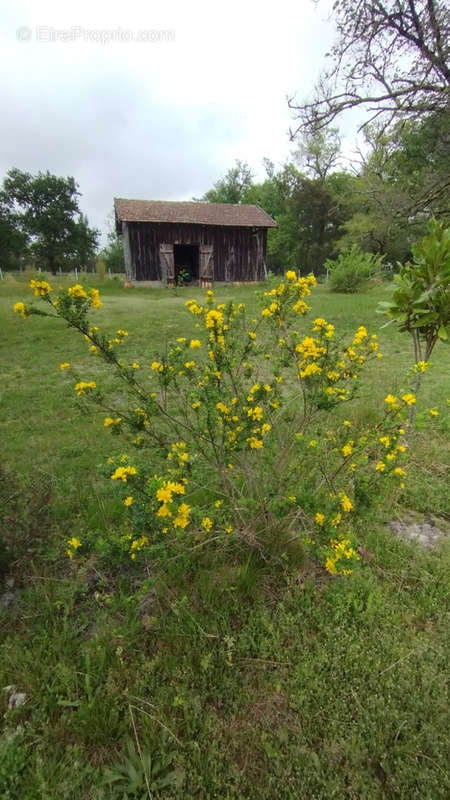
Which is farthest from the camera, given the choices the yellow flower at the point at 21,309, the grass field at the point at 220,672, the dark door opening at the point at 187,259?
the dark door opening at the point at 187,259

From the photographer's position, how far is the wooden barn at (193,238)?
49.0 ft

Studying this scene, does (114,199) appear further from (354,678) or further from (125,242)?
(354,678)

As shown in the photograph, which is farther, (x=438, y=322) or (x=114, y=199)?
(x=114, y=199)

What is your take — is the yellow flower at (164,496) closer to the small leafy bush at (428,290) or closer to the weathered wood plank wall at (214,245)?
the small leafy bush at (428,290)

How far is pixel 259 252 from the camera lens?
1650cm

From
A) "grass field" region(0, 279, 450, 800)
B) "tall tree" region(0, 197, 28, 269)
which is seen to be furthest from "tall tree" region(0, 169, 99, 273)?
"grass field" region(0, 279, 450, 800)

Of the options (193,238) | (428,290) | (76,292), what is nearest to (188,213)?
(193,238)

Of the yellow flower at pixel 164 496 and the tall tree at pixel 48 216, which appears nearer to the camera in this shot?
the yellow flower at pixel 164 496

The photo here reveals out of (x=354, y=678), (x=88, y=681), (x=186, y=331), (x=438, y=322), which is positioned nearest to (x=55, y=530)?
(x=88, y=681)

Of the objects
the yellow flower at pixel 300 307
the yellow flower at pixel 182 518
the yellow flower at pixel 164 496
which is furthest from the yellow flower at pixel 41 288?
the yellow flower at pixel 300 307

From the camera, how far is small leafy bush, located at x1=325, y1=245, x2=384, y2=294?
44.2ft

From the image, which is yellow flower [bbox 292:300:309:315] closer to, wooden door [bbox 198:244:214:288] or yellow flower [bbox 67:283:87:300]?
yellow flower [bbox 67:283:87:300]

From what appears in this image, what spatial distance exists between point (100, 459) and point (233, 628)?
1.96 metres

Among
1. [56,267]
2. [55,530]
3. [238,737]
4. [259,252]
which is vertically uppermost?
[56,267]
